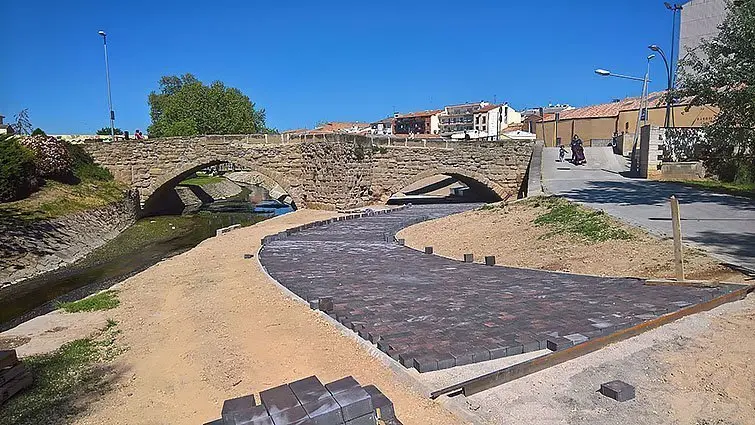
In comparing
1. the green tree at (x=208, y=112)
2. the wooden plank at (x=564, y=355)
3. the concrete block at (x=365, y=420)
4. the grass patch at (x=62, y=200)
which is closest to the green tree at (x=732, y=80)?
the wooden plank at (x=564, y=355)

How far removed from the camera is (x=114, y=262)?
56.4 ft

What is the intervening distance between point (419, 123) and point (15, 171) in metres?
78.8

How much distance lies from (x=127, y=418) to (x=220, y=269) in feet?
25.8

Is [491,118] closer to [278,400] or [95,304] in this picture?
[95,304]

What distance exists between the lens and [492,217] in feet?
47.8

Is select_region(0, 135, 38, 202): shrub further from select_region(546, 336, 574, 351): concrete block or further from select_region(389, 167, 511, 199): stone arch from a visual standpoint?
select_region(546, 336, 574, 351): concrete block

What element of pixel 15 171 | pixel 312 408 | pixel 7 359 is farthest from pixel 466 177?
pixel 312 408

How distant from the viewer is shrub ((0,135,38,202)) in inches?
786

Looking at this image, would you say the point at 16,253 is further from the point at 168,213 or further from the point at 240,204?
the point at 240,204

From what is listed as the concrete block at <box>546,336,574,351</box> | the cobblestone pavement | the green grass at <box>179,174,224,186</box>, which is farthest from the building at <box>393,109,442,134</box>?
the concrete block at <box>546,336,574,351</box>

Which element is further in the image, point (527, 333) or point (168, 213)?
point (168, 213)

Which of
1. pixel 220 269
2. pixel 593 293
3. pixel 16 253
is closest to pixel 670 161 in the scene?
pixel 593 293

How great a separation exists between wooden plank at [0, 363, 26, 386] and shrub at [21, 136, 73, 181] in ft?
69.9

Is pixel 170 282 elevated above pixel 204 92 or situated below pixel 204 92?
below
